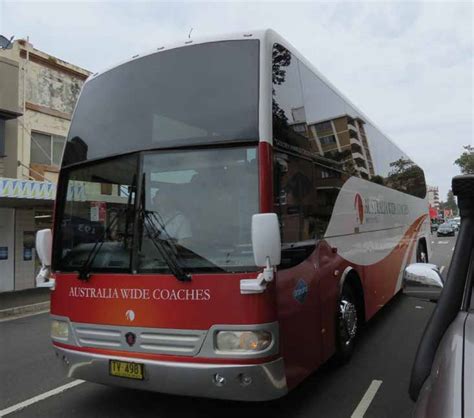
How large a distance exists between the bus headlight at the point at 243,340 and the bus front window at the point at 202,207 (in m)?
0.48

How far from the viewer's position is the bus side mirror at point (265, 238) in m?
3.39

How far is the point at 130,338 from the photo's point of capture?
394 cm

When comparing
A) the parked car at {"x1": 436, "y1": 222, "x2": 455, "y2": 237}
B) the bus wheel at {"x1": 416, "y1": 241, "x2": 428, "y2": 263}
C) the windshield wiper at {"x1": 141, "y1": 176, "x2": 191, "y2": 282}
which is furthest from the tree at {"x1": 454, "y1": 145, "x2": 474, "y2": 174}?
the windshield wiper at {"x1": 141, "y1": 176, "x2": 191, "y2": 282}

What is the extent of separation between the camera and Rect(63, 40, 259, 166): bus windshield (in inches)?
156

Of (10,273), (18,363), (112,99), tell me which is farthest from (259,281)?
(10,273)

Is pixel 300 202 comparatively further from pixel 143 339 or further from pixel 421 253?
pixel 421 253

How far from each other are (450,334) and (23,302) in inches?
470

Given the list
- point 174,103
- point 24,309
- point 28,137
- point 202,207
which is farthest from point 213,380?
point 28,137

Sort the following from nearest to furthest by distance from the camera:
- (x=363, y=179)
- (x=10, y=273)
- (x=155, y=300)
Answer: (x=155, y=300)
(x=363, y=179)
(x=10, y=273)

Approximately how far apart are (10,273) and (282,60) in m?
13.2

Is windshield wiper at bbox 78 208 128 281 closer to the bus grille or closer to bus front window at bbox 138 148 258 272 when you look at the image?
bus front window at bbox 138 148 258 272

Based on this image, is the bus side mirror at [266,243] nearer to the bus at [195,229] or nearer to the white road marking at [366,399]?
the bus at [195,229]

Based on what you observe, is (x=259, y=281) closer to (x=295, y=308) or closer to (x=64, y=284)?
(x=295, y=308)

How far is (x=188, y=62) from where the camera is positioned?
4.25 metres
